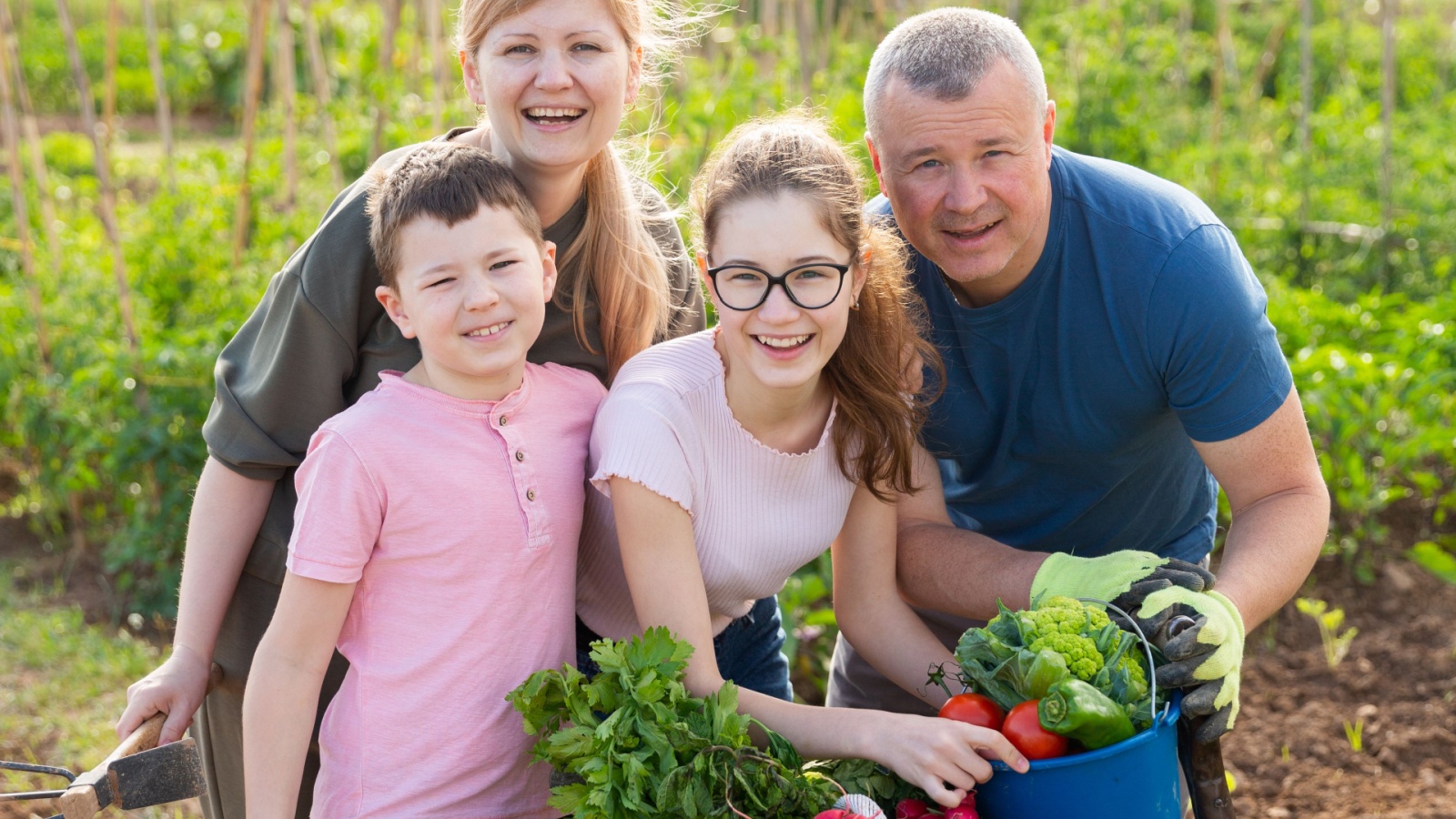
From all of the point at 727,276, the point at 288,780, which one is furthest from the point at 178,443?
the point at 727,276

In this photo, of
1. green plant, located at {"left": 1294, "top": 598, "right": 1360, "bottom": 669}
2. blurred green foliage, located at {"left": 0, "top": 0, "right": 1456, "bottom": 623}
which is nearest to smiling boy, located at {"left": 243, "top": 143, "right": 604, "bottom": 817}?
blurred green foliage, located at {"left": 0, "top": 0, "right": 1456, "bottom": 623}

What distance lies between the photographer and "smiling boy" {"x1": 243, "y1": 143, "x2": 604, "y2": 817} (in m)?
1.88

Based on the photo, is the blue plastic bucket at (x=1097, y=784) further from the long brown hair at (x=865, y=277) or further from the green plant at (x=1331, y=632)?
the green plant at (x=1331, y=632)

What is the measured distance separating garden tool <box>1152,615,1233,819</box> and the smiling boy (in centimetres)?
98

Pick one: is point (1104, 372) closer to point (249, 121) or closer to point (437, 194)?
point (437, 194)

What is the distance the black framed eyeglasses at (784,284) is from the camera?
193 centimetres

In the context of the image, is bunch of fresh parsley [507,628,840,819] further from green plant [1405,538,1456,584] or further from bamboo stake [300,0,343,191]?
bamboo stake [300,0,343,191]

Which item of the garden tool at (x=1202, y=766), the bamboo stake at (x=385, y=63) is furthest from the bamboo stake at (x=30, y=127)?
the garden tool at (x=1202, y=766)

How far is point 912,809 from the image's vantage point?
1.76 metres

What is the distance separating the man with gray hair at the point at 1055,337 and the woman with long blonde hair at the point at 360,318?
52 cm

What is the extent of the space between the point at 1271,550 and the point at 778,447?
2.93 feet

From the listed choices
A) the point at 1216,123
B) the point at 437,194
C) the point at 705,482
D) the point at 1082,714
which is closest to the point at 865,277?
the point at 705,482

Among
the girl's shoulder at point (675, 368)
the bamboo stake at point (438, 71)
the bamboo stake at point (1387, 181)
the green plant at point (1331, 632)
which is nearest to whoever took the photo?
the girl's shoulder at point (675, 368)

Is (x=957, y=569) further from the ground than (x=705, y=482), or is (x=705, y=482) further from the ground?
(x=705, y=482)
